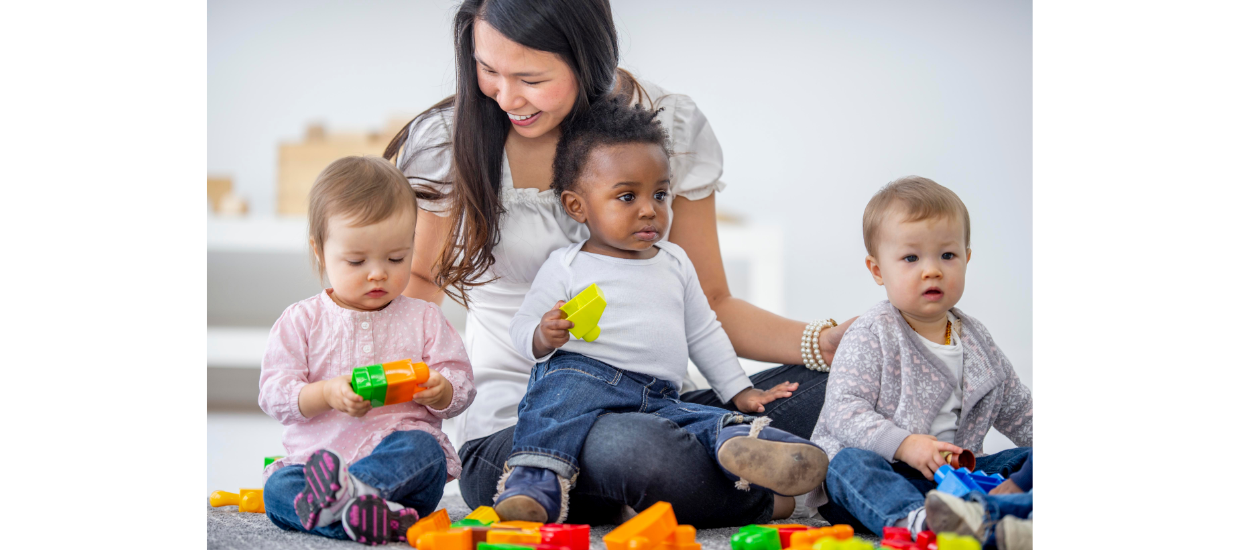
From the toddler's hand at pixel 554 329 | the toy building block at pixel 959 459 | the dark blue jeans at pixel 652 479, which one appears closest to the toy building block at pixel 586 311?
the toddler's hand at pixel 554 329

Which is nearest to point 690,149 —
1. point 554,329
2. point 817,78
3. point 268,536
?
point 817,78

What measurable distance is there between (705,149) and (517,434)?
0.63 meters

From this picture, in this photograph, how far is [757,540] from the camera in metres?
0.79

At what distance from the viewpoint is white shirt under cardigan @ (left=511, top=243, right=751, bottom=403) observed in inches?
41.8

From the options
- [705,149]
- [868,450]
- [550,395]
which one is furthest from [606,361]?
[705,149]

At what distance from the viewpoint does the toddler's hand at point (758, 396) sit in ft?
3.79

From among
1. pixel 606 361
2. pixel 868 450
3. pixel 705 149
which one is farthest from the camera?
pixel 705 149

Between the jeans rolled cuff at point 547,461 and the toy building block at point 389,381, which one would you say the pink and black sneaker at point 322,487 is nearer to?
the toy building block at point 389,381

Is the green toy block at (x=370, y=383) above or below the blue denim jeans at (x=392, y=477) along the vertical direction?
above

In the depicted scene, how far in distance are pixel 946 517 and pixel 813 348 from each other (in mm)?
489

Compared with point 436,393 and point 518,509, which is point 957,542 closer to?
point 518,509

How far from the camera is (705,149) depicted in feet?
4.53

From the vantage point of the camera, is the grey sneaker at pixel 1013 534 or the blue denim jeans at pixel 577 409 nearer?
the grey sneaker at pixel 1013 534
